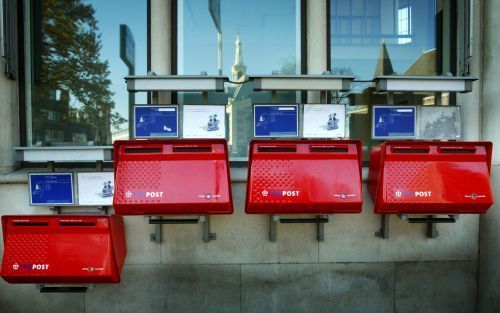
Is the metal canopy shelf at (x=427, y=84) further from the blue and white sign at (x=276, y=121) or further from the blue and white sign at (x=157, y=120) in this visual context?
the blue and white sign at (x=157, y=120)

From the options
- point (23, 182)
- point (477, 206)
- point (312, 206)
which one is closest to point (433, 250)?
point (477, 206)

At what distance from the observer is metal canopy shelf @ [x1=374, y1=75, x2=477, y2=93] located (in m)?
3.66

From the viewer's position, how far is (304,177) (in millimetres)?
3268

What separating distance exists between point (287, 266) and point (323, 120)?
1.79m

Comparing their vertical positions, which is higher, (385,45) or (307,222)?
(385,45)

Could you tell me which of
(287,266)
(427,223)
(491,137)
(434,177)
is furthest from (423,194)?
(287,266)

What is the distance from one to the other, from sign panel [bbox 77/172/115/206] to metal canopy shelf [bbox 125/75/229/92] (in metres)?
1.12

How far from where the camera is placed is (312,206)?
10.7 feet

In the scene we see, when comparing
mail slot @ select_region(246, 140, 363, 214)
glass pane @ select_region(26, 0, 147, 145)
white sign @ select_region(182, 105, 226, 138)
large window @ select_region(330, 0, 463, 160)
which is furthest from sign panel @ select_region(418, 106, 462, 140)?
glass pane @ select_region(26, 0, 147, 145)

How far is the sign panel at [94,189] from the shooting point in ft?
13.0

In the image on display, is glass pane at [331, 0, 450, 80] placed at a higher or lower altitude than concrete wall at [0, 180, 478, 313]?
higher

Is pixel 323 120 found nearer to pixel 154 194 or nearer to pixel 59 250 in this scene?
pixel 154 194

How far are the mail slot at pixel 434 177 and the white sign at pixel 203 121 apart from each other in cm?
180

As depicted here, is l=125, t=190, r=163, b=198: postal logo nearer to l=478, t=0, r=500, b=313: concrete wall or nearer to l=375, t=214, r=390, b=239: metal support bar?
l=375, t=214, r=390, b=239: metal support bar
